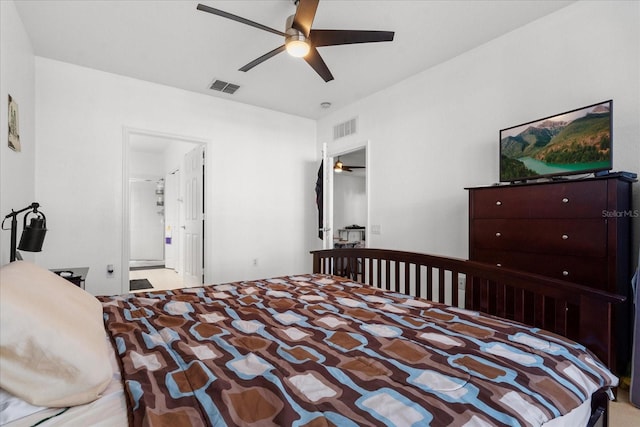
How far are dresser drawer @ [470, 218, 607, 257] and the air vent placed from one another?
305cm

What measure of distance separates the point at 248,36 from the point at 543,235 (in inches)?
109

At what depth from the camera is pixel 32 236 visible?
1954 millimetres

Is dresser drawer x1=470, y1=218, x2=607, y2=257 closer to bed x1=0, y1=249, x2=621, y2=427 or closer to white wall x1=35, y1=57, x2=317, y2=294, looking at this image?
bed x1=0, y1=249, x2=621, y2=427

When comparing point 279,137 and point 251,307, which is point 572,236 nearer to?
point 251,307

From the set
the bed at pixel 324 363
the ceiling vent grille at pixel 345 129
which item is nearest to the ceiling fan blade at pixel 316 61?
the ceiling vent grille at pixel 345 129

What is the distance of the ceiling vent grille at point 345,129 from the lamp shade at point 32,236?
339cm

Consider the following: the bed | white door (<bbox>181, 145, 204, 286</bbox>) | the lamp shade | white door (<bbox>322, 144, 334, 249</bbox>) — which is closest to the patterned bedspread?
the bed

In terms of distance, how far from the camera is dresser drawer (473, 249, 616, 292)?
1.83 meters

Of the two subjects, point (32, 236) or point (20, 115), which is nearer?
point (32, 236)

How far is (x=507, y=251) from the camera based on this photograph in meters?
2.27

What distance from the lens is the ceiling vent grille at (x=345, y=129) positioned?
430 cm

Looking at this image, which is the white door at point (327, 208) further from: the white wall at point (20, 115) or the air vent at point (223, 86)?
the white wall at point (20, 115)

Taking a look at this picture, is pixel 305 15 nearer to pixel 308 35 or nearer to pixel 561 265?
pixel 308 35

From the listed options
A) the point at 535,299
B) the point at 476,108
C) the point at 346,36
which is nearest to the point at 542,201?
the point at 535,299
